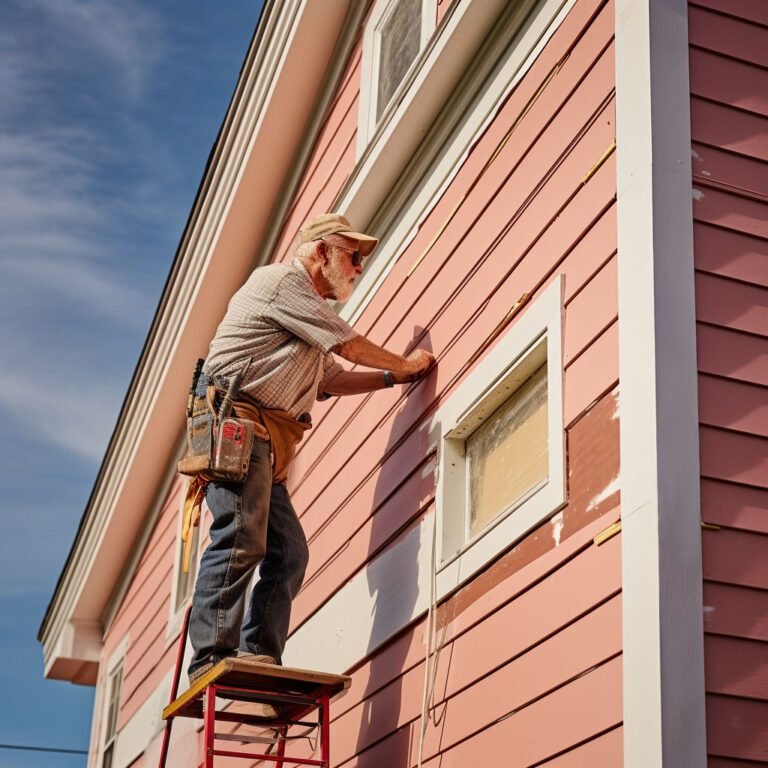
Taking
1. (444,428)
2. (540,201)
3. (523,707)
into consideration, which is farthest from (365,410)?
(523,707)

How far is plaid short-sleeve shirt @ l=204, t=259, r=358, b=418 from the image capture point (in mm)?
5941

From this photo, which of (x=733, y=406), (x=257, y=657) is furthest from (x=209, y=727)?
(x=733, y=406)

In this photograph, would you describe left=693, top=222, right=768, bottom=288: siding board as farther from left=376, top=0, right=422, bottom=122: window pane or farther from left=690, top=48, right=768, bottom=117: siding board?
left=376, top=0, right=422, bottom=122: window pane

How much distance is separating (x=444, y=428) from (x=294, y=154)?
12.1ft

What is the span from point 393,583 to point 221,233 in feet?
13.0

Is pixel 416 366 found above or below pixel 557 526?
above

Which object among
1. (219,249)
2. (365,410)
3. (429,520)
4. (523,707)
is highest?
(219,249)

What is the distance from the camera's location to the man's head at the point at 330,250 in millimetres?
6344

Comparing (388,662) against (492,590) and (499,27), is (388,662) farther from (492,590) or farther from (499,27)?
(499,27)

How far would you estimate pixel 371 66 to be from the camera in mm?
7945

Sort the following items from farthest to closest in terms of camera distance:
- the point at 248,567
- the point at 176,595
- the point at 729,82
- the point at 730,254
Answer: the point at 176,595 < the point at 248,567 < the point at 729,82 < the point at 730,254

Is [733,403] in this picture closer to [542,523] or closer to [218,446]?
[542,523]

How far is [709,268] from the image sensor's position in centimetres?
447

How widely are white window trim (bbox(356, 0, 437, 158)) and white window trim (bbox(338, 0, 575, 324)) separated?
0.09 metres
